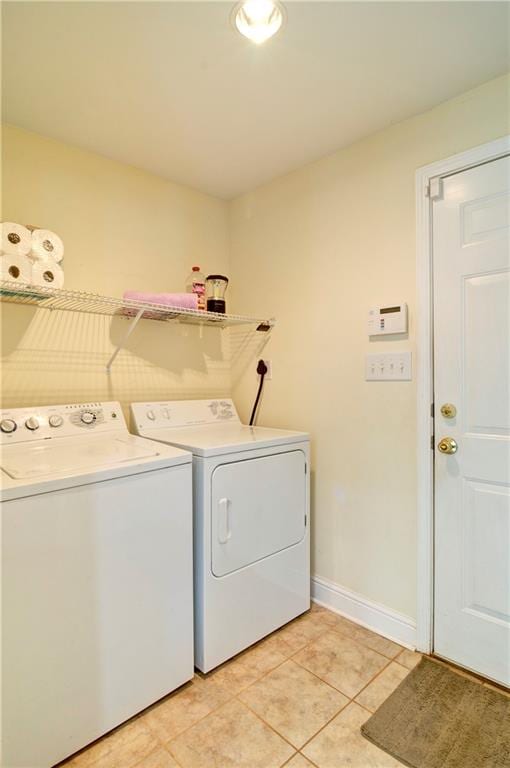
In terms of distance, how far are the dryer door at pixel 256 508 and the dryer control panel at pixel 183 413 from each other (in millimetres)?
620

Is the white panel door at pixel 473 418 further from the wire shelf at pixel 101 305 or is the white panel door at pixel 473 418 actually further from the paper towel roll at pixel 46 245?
the paper towel roll at pixel 46 245

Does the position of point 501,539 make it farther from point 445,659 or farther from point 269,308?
point 269,308

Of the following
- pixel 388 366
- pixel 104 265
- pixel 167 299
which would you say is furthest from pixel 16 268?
pixel 388 366

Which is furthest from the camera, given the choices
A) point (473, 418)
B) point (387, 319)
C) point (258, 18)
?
point (387, 319)

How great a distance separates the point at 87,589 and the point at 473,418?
1.55 m

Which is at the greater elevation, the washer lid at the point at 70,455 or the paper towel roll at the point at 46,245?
the paper towel roll at the point at 46,245

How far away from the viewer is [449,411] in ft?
5.41

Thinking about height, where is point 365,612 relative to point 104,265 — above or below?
below

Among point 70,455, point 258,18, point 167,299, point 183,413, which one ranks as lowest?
point 70,455

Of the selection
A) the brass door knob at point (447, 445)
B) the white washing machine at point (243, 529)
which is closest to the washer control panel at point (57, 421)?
the white washing machine at point (243, 529)

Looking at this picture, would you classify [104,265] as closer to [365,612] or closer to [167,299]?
[167,299]

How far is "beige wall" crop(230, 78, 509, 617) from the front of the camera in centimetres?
175

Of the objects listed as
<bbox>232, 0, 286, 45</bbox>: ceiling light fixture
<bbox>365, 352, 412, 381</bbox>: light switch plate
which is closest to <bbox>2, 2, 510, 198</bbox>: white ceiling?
<bbox>232, 0, 286, 45</bbox>: ceiling light fixture

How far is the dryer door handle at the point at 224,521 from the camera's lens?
1.61 meters
